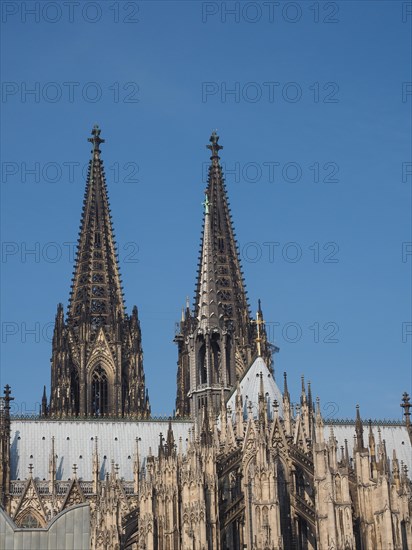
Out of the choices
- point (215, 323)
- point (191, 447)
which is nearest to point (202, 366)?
point (215, 323)

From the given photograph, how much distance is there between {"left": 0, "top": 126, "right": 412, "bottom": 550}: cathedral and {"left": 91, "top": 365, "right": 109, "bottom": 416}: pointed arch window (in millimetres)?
88

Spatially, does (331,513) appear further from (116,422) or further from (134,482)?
(116,422)

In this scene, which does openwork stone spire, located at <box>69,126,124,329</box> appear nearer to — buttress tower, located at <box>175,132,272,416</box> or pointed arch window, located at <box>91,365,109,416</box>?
pointed arch window, located at <box>91,365,109,416</box>

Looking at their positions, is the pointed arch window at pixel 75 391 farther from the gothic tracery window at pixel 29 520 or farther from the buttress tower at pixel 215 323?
the gothic tracery window at pixel 29 520

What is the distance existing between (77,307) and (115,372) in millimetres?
6517

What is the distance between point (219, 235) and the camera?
325 feet

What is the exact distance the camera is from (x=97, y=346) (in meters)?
87.7

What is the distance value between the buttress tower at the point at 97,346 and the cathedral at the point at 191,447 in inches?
3.9

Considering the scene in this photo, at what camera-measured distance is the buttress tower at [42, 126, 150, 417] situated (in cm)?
8550

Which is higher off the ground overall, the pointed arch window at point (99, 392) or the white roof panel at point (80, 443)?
the pointed arch window at point (99, 392)

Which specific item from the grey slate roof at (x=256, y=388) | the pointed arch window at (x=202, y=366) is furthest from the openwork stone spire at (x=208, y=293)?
the grey slate roof at (x=256, y=388)

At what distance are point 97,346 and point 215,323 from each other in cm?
1287

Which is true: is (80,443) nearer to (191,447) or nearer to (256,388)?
(256,388)

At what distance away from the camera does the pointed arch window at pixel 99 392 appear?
3385 inches
